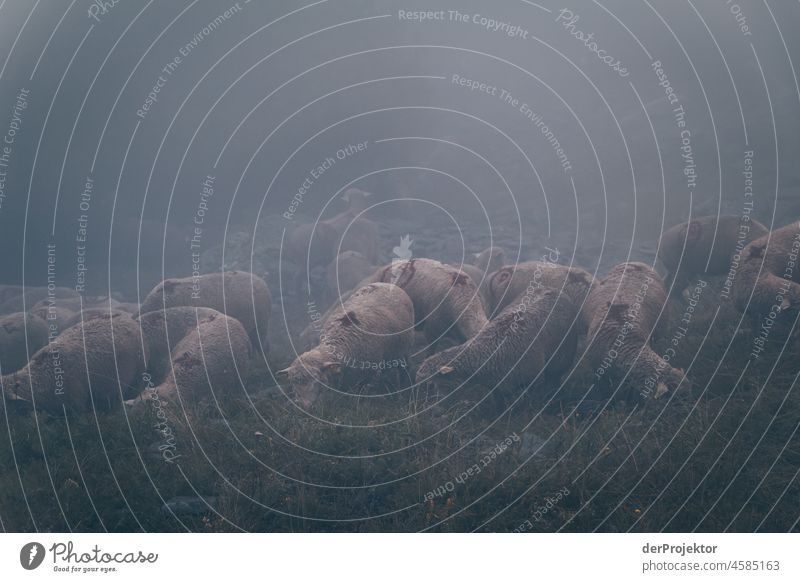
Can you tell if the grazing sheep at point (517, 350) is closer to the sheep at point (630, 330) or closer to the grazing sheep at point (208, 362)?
the sheep at point (630, 330)

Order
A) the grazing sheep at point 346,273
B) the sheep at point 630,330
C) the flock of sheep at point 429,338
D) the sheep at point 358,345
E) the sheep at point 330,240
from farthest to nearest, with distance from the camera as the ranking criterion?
1. the sheep at point 330,240
2. the grazing sheep at point 346,273
3. the flock of sheep at point 429,338
4. the sheep at point 358,345
5. the sheep at point 630,330

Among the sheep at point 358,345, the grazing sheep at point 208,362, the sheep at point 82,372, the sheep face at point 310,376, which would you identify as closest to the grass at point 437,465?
the sheep face at point 310,376

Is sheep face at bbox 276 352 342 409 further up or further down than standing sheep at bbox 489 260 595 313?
further down

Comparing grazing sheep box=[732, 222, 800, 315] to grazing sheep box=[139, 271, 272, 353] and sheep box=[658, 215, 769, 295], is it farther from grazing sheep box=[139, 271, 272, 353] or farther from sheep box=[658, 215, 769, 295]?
grazing sheep box=[139, 271, 272, 353]

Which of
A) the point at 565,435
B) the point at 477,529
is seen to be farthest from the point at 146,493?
the point at 565,435

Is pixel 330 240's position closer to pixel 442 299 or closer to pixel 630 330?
pixel 442 299
